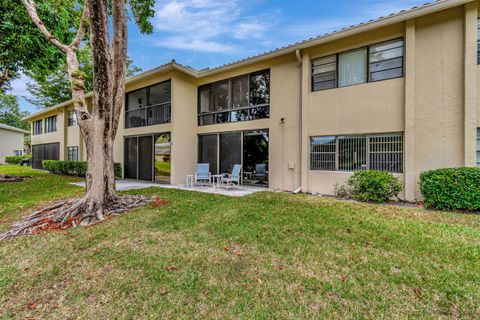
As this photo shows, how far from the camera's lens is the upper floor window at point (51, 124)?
2031 cm

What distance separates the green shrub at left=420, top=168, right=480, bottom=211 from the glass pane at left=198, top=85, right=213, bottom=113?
30.6 ft

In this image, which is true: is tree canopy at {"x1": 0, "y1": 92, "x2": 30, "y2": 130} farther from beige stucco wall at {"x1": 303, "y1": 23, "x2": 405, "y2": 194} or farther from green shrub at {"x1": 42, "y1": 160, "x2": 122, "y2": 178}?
beige stucco wall at {"x1": 303, "y1": 23, "x2": 405, "y2": 194}

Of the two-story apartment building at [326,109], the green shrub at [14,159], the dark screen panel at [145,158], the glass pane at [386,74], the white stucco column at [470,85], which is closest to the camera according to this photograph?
the white stucco column at [470,85]

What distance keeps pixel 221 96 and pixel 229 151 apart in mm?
2860

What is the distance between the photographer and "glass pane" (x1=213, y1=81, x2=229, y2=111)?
11102mm

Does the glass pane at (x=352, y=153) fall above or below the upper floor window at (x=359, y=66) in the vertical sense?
below

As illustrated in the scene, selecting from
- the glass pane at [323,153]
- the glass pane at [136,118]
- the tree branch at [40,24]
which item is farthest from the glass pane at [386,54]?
the glass pane at [136,118]

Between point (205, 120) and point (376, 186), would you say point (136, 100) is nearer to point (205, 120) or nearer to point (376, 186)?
point (205, 120)

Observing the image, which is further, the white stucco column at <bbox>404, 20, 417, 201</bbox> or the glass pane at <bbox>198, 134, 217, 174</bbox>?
the glass pane at <bbox>198, 134, 217, 174</bbox>

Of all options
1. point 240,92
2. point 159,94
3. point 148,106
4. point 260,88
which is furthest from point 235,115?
A: point 148,106

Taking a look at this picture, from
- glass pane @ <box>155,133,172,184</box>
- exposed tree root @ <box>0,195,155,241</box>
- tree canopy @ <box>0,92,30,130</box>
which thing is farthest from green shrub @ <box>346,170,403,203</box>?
tree canopy @ <box>0,92,30,130</box>

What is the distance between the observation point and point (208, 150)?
1159 cm

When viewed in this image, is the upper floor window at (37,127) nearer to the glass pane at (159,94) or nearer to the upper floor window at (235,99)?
the glass pane at (159,94)

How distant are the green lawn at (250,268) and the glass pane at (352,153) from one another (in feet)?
8.80
